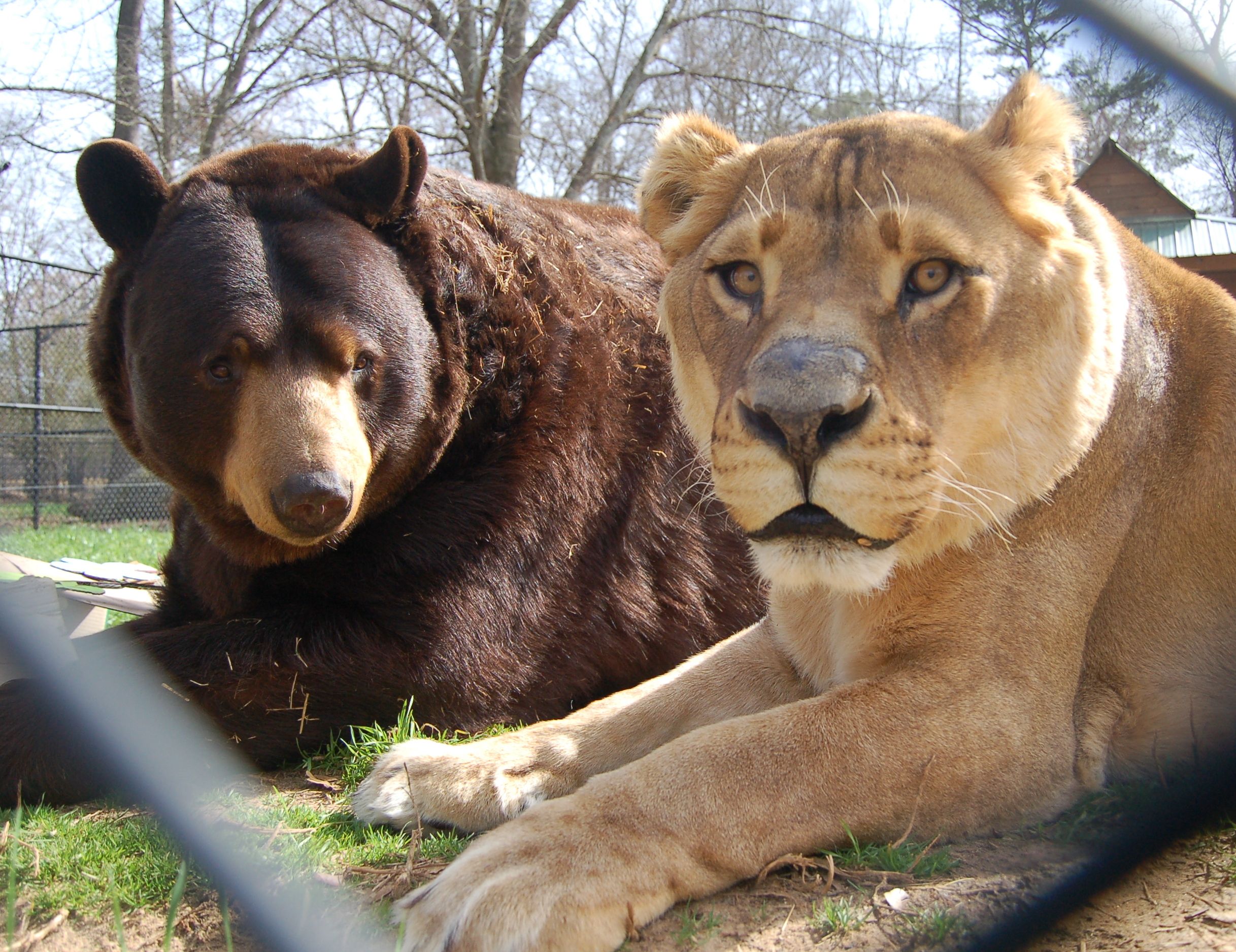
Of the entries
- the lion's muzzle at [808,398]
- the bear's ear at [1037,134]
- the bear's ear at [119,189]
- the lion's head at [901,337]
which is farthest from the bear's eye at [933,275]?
the bear's ear at [119,189]

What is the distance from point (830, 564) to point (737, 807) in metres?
0.60

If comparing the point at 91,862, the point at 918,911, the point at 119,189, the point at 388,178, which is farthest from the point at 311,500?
the point at 918,911

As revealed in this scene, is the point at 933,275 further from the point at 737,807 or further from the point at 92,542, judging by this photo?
the point at 92,542

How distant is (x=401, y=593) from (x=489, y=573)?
34 centimetres

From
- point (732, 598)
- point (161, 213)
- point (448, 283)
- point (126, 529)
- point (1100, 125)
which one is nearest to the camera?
point (161, 213)

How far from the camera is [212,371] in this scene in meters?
3.52

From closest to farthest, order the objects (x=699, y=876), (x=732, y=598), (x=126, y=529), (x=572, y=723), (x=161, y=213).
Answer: (x=699, y=876), (x=572, y=723), (x=161, y=213), (x=732, y=598), (x=126, y=529)

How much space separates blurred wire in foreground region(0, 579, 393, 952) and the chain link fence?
37.9 ft

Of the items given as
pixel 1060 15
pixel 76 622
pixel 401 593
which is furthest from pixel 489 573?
pixel 1060 15

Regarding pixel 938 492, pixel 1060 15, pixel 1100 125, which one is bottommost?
pixel 938 492

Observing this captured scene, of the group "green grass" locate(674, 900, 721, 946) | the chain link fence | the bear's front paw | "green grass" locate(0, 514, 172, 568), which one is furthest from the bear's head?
the chain link fence

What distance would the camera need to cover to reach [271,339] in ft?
11.4

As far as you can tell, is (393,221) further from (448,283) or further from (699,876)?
(699,876)

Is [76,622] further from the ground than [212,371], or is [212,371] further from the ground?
[212,371]
